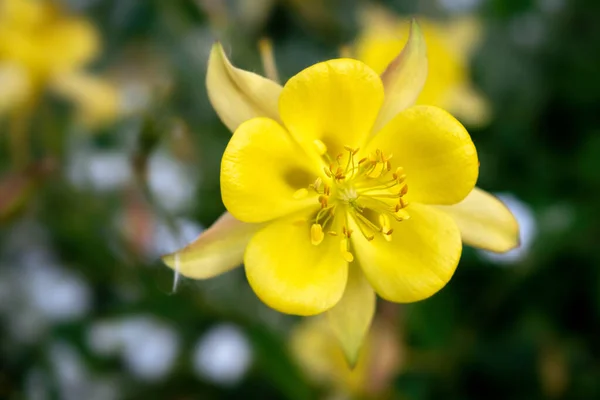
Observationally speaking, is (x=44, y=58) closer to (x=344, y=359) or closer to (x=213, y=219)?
(x=213, y=219)

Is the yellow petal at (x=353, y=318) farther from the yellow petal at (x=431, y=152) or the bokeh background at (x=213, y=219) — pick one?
the bokeh background at (x=213, y=219)

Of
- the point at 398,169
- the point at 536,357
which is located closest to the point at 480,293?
the point at 536,357

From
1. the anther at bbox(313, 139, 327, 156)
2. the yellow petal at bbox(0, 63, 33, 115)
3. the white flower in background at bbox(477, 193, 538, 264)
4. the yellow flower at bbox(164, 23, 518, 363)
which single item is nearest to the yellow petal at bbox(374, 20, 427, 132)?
the yellow flower at bbox(164, 23, 518, 363)

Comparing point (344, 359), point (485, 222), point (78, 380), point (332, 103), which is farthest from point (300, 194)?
point (78, 380)

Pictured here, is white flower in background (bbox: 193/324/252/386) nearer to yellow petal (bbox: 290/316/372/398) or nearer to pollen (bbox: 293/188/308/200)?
yellow petal (bbox: 290/316/372/398)

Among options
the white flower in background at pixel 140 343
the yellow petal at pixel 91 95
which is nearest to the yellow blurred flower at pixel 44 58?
the yellow petal at pixel 91 95
